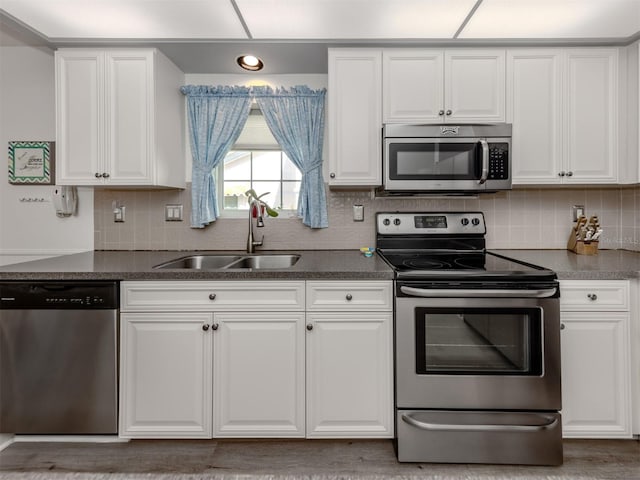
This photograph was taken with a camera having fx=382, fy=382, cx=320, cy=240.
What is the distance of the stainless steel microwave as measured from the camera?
2133mm

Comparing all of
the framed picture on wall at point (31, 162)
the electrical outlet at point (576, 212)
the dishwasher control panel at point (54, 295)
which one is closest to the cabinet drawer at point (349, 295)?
the dishwasher control panel at point (54, 295)

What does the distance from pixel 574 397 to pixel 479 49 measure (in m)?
1.91

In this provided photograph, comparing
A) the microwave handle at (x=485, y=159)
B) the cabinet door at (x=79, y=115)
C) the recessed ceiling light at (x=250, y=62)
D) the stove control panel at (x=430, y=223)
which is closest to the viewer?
the microwave handle at (x=485, y=159)

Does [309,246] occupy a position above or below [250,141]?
below

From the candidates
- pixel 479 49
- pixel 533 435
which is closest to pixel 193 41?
pixel 479 49

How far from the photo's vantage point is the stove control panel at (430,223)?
8.13 feet

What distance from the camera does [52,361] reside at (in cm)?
177

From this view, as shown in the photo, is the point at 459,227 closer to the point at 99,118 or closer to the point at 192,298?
the point at 192,298

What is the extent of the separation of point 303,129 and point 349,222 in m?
0.69

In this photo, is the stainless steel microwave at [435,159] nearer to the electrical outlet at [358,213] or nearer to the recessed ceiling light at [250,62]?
the electrical outlet at [358,213]

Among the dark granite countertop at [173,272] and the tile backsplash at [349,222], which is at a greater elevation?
the tile backsplash at [349,222]

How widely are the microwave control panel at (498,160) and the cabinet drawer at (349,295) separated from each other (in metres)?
0.93

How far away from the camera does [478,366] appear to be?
1742 millimetres

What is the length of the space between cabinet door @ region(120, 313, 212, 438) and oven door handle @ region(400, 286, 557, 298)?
3.30 ft
